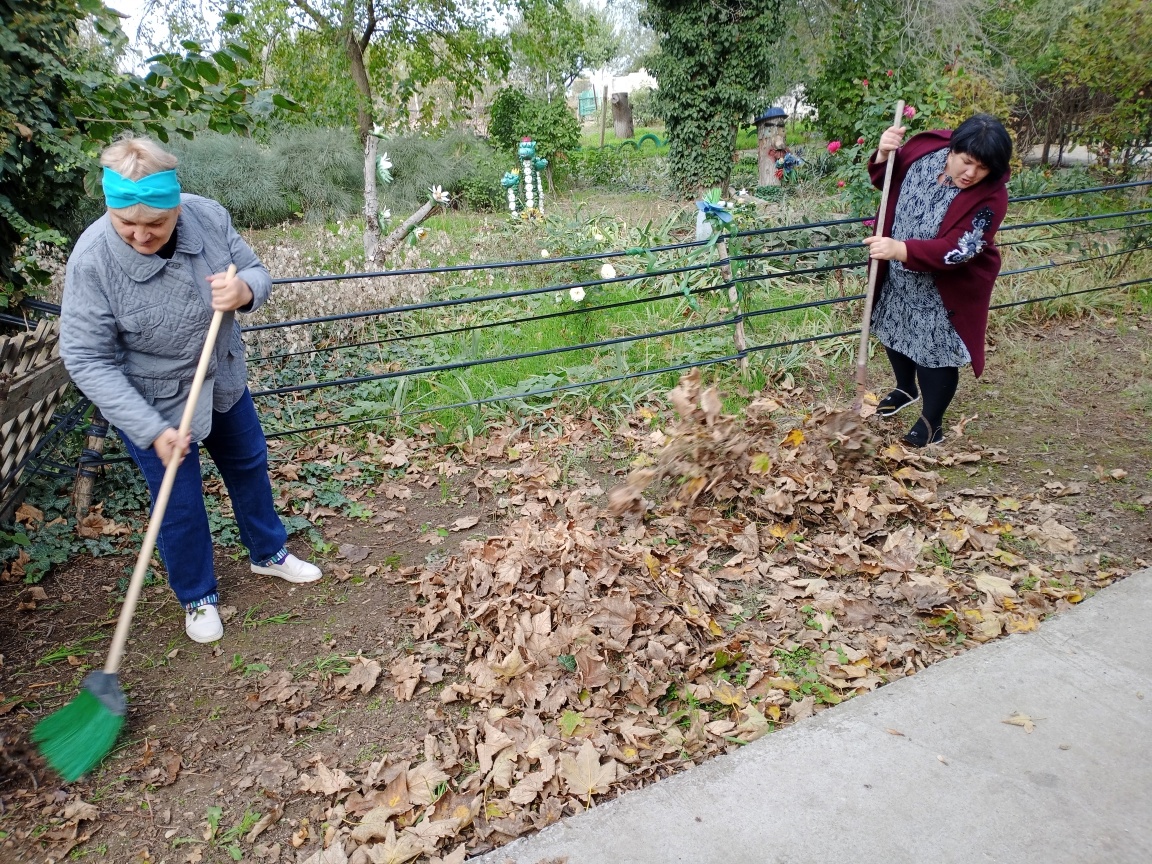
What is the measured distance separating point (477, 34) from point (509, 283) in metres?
8.24

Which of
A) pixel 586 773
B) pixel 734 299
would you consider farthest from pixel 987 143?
pixel 586 773

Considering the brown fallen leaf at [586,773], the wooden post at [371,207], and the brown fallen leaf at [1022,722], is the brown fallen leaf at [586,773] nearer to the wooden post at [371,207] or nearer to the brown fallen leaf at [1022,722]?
the brown fallen leaf at [1022,722]

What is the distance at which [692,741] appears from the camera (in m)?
2.53

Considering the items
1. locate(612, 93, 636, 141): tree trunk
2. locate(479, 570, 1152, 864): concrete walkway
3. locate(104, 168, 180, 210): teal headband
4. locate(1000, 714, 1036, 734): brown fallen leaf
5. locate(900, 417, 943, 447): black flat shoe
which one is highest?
locate(612, 93, 636, 141): tree trunk

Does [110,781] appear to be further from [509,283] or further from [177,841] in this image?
[509,283]

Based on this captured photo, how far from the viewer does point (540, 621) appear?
3002mm

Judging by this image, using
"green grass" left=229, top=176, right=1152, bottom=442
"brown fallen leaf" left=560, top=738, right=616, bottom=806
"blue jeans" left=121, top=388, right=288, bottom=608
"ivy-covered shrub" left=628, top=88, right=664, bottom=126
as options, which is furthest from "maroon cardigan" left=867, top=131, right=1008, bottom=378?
"ivy-covered shrub" left=628, top=88, right=664, bottom=126

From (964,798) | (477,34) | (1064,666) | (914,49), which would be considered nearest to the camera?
(964,798)

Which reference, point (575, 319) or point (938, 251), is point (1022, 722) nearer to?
point (938, 251)

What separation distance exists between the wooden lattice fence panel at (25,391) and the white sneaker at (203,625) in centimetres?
102

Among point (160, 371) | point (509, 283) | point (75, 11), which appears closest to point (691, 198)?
point (509, 283)

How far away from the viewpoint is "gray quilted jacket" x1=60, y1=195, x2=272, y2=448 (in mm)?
2543

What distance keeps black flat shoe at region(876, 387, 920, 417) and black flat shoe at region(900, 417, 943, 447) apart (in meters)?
0.26

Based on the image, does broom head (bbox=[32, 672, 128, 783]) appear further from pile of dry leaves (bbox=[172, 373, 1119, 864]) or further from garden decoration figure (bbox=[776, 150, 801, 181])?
garden decoration figure (bbox=[776, 150, 801, 181])
